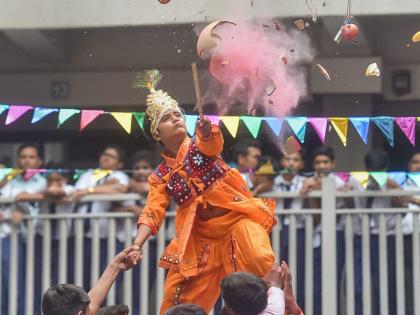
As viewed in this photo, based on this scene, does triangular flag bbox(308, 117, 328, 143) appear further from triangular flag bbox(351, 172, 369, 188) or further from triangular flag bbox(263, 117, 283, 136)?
triangular flag bbox(351, 172, 369, 188)

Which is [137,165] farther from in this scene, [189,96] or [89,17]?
[89,17]

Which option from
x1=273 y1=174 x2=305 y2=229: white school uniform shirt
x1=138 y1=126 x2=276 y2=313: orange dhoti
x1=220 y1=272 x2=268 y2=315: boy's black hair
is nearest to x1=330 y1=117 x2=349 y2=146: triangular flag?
x1=273 y1=174 x2=305 y2=229: white school uniform shirt

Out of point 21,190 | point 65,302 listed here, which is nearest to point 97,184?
point 21,190

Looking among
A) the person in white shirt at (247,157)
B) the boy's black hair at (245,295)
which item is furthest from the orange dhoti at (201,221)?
the person in white shirt at (247,157)

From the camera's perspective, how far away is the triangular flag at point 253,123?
7.14 meters

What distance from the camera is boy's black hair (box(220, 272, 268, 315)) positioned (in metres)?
4.43

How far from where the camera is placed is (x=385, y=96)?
33.9ft

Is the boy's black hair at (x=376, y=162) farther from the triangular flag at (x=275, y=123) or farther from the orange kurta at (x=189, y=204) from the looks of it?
the orange kurta at (x=189, y=204)

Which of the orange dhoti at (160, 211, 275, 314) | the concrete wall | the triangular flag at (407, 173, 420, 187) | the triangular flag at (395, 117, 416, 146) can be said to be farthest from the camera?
the concrete wall

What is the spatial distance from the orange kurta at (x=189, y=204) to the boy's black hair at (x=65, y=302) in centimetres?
125

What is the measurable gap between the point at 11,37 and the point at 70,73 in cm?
96

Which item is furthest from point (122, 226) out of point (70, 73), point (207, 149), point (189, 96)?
point (70, 73)

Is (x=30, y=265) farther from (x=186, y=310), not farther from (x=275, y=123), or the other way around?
(x=186, y=310)

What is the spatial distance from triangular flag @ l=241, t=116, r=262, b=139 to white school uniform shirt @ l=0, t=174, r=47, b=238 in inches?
67.0
